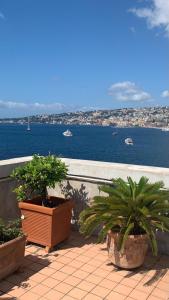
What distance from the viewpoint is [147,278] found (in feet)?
16.2

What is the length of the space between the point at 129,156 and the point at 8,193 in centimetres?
7367

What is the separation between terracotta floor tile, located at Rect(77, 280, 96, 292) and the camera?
4645 millimetres

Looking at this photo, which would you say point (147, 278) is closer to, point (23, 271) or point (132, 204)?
point (132, 204)

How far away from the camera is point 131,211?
498 cm

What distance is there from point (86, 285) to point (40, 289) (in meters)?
0.60

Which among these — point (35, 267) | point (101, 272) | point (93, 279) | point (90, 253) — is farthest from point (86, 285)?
point (90, 253)

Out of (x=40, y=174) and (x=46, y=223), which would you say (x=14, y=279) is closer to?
(x=46, y=223)

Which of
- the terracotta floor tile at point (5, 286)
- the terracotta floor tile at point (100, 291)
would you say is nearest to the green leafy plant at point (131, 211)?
the terracotta floor tile at point (100, 291)

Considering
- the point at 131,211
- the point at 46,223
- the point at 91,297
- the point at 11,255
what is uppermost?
the point at 131,211

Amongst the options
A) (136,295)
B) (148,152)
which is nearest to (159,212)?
(136,295)

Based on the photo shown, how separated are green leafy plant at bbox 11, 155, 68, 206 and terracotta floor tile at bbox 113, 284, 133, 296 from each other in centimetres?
195

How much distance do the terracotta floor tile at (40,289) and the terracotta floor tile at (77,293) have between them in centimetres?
31

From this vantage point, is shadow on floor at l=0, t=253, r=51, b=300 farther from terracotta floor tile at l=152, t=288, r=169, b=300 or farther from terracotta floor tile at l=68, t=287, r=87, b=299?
terracotta floor tile at l=152, t=288, r=169, b=300

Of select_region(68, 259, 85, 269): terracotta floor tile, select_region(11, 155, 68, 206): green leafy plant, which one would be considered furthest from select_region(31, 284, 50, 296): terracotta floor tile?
select_region(11, 155, 68, 206): green leafy plant
